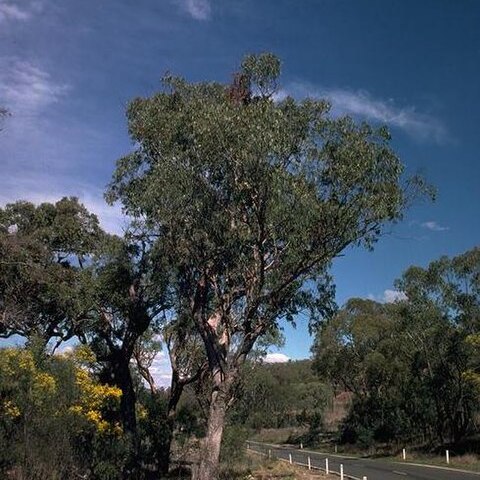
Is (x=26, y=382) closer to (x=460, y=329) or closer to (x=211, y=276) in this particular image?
(x=211, y=276)

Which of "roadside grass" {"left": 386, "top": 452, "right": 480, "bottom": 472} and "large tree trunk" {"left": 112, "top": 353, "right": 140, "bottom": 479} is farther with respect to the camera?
"roadside grass" {"left": 386, "top": 452, "right": 480, "bottom": 472}

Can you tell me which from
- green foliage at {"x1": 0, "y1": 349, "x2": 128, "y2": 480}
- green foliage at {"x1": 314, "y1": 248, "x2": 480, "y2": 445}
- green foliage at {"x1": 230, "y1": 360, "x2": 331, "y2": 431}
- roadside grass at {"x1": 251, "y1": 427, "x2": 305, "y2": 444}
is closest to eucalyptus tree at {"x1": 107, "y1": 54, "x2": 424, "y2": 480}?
green foliage at {"x1": 0, "y1": 349, "x2": 128, "y2": 480}

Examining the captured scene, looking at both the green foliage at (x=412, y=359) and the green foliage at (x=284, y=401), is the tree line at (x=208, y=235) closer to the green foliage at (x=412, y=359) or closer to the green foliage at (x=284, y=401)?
the green foliage at (x=412, y=359)

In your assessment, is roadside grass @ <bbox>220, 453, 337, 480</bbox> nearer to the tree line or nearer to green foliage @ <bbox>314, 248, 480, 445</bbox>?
the tree line

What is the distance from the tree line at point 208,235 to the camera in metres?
16.8

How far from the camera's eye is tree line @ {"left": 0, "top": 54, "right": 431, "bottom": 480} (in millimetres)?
16766

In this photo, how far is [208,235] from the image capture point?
18.4 metres

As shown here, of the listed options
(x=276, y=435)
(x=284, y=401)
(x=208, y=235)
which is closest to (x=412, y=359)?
(x=208, y=235)

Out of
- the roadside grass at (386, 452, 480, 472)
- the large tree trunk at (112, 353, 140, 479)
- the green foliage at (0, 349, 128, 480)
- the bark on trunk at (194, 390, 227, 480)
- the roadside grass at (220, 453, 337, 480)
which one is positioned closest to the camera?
the green foliage at (0, 349, 128, 480)

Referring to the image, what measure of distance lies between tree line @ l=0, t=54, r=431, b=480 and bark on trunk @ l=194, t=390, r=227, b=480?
35 mm

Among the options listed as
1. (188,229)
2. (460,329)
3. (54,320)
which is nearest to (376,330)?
(460,329)

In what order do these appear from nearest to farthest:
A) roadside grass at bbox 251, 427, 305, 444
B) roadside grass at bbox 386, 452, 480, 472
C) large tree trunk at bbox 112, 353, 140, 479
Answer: large tree trunk at bbox 112, 353, 140, 479, roadside grass at bbox 386, 452, 480, 472, roadside grass at bbox 251, 427, 305, 444

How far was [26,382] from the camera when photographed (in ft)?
55.1

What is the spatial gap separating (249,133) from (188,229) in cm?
402
